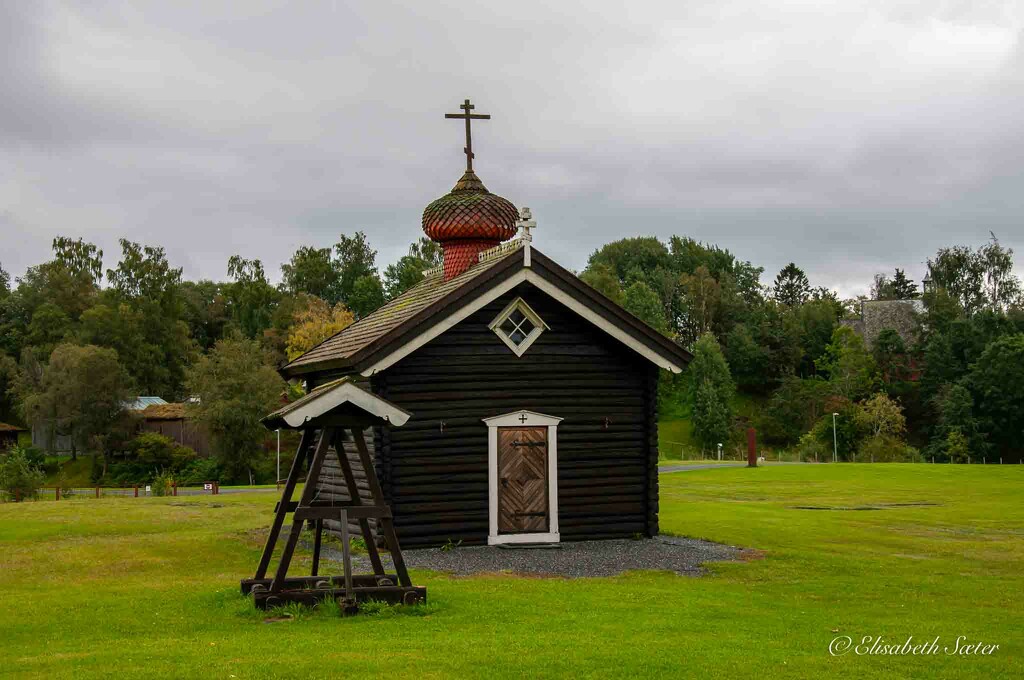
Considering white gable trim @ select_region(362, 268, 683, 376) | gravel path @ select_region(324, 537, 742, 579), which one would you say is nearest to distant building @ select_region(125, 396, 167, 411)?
gravel path @ select_region(324, 537, 742, 579)

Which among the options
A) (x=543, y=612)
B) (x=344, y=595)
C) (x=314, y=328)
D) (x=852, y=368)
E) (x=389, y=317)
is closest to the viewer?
(x=344, y=595)

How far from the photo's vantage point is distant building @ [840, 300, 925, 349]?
324 feet

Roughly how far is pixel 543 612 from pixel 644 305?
8145 cm

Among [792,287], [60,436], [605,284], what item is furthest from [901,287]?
[60,436]

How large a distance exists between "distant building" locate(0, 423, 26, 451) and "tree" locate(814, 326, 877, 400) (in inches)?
2475

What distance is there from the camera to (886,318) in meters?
102

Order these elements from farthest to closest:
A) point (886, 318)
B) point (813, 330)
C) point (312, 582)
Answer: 1. point (813, 330)
2. point (886, 318)
3. point (312, 582)

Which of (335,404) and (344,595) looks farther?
(335,404)

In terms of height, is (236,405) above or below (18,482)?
above

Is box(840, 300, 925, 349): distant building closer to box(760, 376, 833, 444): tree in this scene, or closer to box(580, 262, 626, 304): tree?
box(760, 376, 833, 444): tree

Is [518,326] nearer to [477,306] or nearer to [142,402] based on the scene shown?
[477,306]

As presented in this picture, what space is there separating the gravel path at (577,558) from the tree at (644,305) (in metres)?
71.6

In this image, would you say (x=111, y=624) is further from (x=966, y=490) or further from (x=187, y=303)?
(x=187, y=303)

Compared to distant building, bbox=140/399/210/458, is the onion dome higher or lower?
higher
